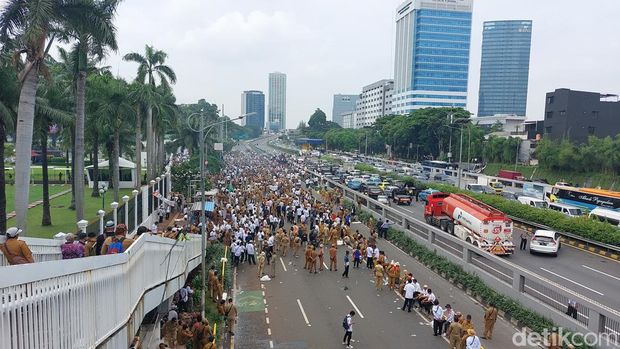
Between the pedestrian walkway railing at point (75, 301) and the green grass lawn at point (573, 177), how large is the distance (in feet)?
175

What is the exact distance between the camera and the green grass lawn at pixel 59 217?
85.4ft

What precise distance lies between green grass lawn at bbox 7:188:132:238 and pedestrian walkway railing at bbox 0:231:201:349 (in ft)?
51.5

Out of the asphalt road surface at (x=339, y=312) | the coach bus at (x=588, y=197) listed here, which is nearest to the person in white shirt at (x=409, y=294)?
the asphalt road surface at (x=339, y=312)

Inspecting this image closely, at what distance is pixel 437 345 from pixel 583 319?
14.9ft

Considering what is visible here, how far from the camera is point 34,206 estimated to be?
3584 cm

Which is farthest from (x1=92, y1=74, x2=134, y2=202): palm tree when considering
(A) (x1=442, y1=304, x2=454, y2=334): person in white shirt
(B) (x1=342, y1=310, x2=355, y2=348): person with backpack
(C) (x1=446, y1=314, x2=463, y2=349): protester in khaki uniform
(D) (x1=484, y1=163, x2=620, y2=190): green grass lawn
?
(D) (x1=484, y1=163, x2=620, y2=190): green grass lawn

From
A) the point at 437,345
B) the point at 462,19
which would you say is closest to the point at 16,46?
the point at 437,345

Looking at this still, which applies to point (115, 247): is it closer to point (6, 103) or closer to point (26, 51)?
point (26, 51)

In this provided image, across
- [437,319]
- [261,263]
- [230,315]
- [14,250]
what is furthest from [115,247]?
[261,263]

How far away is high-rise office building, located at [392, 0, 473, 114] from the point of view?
152 metres

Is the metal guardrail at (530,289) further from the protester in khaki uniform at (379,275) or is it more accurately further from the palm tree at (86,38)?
the palm tree at (86,38)

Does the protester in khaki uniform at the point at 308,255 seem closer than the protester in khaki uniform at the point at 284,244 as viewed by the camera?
Yes

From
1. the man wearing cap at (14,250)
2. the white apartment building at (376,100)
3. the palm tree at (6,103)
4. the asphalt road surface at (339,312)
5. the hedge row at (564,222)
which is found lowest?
the asphalt road surface at (339,312)

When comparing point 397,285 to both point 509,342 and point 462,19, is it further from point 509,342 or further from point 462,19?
point 462,19
